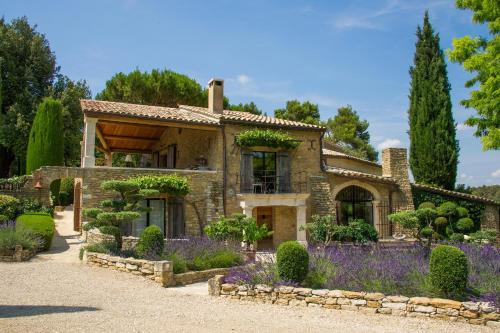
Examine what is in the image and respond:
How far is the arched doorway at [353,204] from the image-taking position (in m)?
19.2

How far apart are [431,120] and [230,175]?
41.2ft

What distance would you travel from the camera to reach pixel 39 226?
40.0ft

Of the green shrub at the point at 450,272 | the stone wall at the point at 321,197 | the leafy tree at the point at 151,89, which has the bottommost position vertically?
the green shrub at the point at 450,272

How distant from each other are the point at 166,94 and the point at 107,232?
1832 centimetres

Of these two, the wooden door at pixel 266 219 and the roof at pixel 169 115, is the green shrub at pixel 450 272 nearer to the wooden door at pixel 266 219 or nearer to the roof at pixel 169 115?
the roof at pixel 169 115

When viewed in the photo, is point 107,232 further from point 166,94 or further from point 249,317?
point 166,94

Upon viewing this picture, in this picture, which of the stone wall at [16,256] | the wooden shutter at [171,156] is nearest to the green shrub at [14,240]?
the stone wall at [16,256]

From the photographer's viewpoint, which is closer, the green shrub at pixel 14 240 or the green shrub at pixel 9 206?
the green shrub at pixel 14 240

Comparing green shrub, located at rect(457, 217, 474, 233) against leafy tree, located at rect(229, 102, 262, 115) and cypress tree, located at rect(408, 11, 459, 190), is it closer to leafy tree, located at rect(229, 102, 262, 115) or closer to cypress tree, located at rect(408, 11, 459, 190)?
cypress tree, located at rect(408, 11, 459, 190)

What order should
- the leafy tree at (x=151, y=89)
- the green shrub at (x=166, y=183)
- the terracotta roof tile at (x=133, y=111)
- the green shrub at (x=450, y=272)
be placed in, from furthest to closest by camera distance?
1. the leafy tree at (x=151, y=89)
2. the terracotta roof tile at (x=133, y=111)
3. the green shrub at (x=166, y=183)
4. the green shrub at (x=450, y=272)

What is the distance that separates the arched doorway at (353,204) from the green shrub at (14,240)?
12937mm

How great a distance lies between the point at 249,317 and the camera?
664 cm

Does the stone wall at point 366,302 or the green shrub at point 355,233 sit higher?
the green shrub at point 355,233

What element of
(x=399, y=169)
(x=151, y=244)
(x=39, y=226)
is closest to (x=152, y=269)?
(x=151, y=244)
